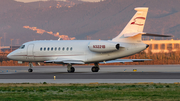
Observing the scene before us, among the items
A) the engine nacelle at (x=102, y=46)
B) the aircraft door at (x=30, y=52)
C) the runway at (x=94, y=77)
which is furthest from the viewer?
the aircraft door at (x=30, y=52)

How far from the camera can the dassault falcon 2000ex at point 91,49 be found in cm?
4150

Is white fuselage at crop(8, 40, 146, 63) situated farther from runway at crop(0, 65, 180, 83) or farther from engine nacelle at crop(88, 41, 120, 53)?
runway at crop(0, 65, 180, 83)

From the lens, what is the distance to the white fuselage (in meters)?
41.7

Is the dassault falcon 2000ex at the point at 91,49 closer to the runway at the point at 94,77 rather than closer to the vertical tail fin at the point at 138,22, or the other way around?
the vertical tail fin at the point at 138,22

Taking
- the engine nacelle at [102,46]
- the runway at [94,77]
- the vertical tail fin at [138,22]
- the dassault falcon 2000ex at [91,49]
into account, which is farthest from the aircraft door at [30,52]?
the vertical tail fin at [138,22]

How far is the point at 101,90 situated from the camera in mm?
22328

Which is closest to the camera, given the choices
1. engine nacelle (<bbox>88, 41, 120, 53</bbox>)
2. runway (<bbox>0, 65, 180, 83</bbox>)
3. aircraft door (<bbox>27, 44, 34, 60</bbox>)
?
runway (<bbox>0, 65, 180, 83</bbox>)

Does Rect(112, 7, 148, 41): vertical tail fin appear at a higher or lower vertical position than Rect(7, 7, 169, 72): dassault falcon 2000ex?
higher

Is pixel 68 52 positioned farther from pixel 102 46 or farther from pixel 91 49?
pixel 102 46

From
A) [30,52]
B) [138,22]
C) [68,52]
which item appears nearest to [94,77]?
[138,22]

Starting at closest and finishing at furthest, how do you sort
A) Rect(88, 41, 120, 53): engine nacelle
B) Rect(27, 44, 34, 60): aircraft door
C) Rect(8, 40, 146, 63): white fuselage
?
Rect(88, 41, 120, 53): engine nacelle → Rect(8, 40, 146, 63): white fuselage → Rect(27, 44, 34, 60): aircraft door

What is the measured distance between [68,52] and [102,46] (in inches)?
171

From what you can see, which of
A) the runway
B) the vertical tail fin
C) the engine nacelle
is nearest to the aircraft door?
the runway

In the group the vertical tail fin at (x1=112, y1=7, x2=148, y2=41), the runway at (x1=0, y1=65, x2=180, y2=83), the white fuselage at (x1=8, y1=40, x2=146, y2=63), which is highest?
the vertical tail fin at (x1=112, y1=7, x2=148, y2=41)
